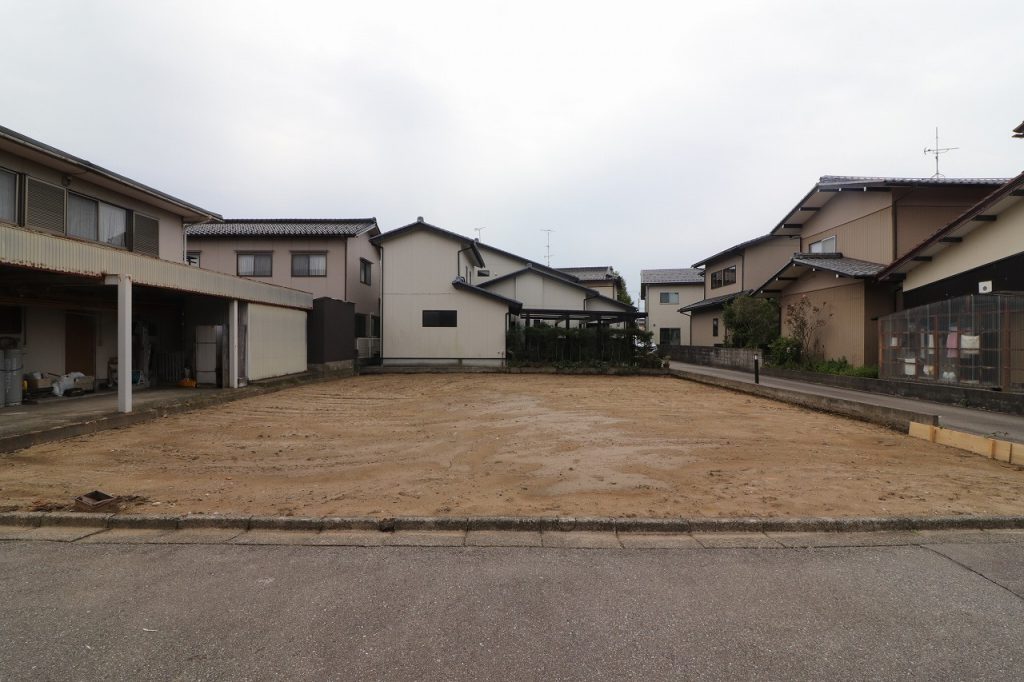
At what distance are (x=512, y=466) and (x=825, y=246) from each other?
63.9 ft

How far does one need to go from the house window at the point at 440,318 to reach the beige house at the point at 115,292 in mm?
5968

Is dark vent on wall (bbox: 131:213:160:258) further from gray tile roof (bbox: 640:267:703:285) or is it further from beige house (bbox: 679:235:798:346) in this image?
gray tile roof (bbox: 640:267:703:285)

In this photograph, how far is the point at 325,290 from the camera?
2214 centimetres

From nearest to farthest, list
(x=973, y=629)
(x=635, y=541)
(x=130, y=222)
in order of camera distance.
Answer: (x=973, y=629) → (x=635, y=541) → (x=130, y=222)

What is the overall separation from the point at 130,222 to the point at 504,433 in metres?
11.6

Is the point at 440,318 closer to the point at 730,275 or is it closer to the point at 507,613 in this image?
the point at 730,275

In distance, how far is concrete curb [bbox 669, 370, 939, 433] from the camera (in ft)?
29.5

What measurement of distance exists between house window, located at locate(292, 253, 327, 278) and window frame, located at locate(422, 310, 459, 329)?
4.68m

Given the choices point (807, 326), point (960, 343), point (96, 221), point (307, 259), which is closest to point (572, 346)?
point (807, 326)

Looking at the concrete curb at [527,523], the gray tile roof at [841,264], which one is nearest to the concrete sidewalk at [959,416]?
the gray tile roof at [841,264]

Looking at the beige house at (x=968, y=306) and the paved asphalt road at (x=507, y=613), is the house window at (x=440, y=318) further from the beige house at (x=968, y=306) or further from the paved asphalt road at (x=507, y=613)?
the paved asphalt road at (x=507, y=613)

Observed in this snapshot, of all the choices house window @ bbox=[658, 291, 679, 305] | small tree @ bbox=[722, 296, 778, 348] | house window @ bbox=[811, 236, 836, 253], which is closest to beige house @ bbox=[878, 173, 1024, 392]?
house window @ bbox=[811, 236, 836, 253]

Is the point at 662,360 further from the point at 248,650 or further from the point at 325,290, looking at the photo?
the point at 248,650

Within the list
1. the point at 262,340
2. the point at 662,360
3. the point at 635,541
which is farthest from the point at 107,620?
the point at 662,360
